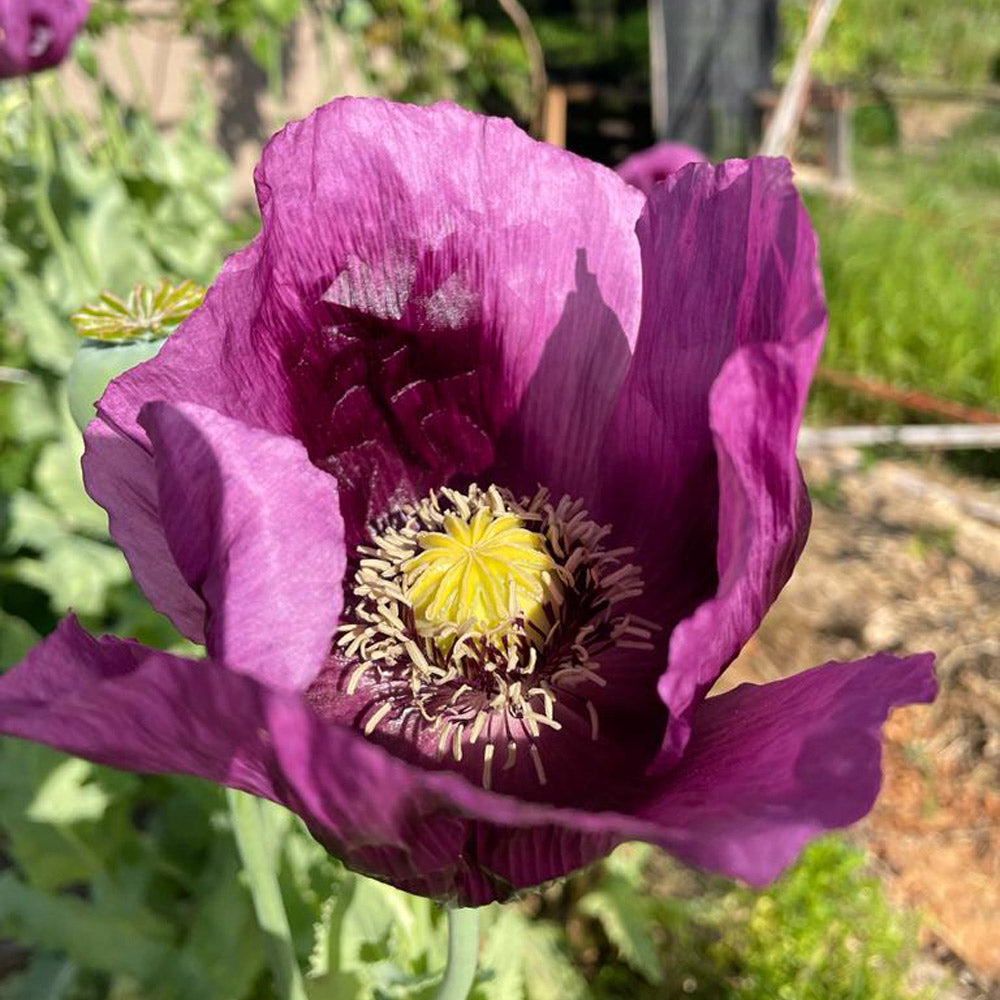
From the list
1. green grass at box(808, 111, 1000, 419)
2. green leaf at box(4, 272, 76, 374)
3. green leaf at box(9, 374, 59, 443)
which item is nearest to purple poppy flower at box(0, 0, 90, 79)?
green leaf at box(4, 272, 76, 374)

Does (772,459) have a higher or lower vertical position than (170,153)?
higher

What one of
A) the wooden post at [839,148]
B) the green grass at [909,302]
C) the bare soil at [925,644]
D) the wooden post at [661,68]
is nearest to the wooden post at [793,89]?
the bare soil at [925,644]

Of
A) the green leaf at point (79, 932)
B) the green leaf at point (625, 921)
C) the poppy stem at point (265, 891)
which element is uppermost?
the poppy stem at point (265, 891)

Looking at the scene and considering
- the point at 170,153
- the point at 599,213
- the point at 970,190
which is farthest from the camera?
the point at 970,190

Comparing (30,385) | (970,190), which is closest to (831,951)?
(30,385)

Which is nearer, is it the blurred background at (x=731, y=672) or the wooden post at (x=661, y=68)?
the blurred background at (x=731, y=672)

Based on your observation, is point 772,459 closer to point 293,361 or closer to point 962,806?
point 293,361

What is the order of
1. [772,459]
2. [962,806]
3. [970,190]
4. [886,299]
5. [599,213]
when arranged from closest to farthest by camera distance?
[772,459] → [599,213] → [962,806] → [886,299] → [970,190]

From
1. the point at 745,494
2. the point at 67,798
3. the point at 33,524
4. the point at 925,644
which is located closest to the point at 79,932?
the point at 67,798

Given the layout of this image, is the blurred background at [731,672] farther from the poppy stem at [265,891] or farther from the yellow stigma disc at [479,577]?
the yellow stigma disc at [479,577]
